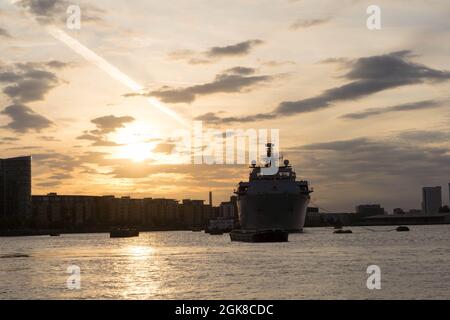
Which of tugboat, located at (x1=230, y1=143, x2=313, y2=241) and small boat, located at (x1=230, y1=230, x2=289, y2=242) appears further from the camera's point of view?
tugboat, located at (x1=230, y1=143, x2=313, y2=241)

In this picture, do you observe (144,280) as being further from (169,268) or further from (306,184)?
(306,184)

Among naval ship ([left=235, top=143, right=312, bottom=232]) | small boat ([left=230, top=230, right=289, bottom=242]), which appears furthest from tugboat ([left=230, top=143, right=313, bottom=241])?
small boat ([left=230, top=230, right=289, bottom=242])

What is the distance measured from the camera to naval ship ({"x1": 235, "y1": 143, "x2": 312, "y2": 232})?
15575 centimetres

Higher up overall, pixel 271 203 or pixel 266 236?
pixel 271 203

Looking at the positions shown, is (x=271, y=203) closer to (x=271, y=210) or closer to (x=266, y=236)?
(x=271, y=210)

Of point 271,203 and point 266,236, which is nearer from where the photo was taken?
point 266,236

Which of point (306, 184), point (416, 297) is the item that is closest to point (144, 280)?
point (416, 297)

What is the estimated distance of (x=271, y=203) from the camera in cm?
15588

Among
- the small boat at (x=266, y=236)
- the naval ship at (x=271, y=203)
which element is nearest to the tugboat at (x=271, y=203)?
the naval ship at (x=271, y=203)

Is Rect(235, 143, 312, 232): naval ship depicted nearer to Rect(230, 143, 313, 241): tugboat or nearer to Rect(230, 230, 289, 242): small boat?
Rect(230, 143, 313, 241): tugboat

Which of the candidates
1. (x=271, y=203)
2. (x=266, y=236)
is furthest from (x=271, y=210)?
(x=266, y=236)

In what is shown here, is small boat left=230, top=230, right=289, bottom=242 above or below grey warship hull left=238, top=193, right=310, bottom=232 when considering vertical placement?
below

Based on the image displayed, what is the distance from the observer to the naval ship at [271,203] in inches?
6132
